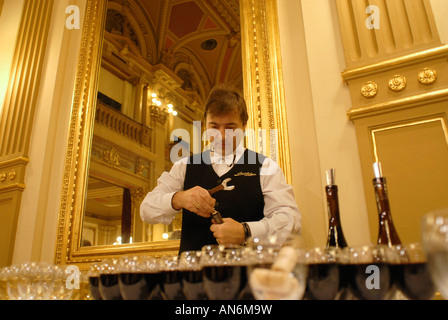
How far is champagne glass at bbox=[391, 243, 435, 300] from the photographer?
1.74 feet

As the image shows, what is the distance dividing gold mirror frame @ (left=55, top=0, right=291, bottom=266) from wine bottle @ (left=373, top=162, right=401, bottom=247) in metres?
1.08

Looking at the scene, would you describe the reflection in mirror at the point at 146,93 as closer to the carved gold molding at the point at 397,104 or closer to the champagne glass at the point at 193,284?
the carved gold molding at the point at 397,104

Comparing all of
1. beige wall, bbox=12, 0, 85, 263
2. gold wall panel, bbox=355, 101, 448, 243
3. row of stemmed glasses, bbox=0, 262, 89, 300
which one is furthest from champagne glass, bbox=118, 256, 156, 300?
beige wall, bbox=12, 0, 85, 263

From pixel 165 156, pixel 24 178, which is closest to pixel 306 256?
pixel 165 156

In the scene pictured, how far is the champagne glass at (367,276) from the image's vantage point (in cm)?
54

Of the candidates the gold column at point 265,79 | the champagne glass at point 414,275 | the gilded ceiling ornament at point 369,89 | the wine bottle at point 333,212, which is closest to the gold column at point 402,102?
the gilded ceiling ornament at point 369,89

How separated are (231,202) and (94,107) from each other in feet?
5.76

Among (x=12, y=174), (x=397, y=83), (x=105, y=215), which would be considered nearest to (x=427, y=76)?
(x=397, y=83)

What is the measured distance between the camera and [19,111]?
298cm

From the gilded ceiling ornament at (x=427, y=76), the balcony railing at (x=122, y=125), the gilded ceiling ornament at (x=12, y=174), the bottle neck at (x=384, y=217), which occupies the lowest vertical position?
the bottle neck at (x=384, y=217)

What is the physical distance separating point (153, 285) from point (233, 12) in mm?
2325

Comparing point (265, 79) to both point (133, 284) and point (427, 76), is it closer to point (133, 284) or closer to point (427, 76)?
point (427, 76)

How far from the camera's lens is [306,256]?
573mm

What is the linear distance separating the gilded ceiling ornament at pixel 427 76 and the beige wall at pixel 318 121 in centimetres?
34
